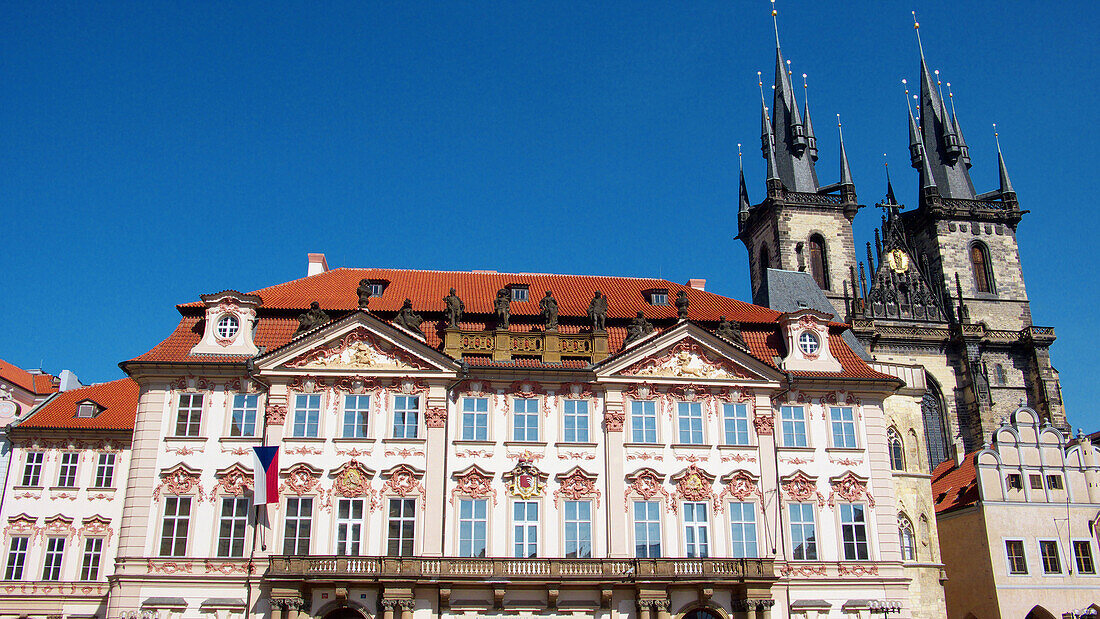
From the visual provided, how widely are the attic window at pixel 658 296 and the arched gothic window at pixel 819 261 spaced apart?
4063cm

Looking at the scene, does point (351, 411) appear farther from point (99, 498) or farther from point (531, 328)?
point (99, 498)

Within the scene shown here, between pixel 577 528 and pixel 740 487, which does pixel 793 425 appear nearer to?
pixel 740 487

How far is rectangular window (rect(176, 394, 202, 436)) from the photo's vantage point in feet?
108

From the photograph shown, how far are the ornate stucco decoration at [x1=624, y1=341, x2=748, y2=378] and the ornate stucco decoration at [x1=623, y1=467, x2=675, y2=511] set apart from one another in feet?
11.9

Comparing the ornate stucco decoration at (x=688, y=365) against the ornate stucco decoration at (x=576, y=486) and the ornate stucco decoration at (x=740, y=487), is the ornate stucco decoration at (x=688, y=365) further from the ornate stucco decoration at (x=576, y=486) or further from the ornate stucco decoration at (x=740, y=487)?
the ornate stucco decoration at (x=576, y=486)

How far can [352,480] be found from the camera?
106ft

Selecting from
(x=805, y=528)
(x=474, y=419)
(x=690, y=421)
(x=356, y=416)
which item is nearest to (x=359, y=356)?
(x=356, y=416)

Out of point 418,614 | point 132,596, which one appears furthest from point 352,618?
point 132,596

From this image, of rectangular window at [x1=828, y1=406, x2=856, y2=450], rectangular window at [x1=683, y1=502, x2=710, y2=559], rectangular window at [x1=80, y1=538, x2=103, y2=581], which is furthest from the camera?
rectangular window at [x1=80, y1=538, x2=103, y2=581]

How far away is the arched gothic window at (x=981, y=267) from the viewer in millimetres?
76562

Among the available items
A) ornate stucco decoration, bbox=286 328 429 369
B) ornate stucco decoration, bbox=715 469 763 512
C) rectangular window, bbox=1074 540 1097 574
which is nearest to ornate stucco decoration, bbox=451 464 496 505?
ornate stucco decoration, bbox=286 328 429 369

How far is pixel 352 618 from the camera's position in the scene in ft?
102

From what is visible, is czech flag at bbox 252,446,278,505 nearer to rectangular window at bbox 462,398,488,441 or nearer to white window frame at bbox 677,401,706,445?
rectangular window at bbox 462,398,488,441

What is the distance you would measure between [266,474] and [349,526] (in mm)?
3199
